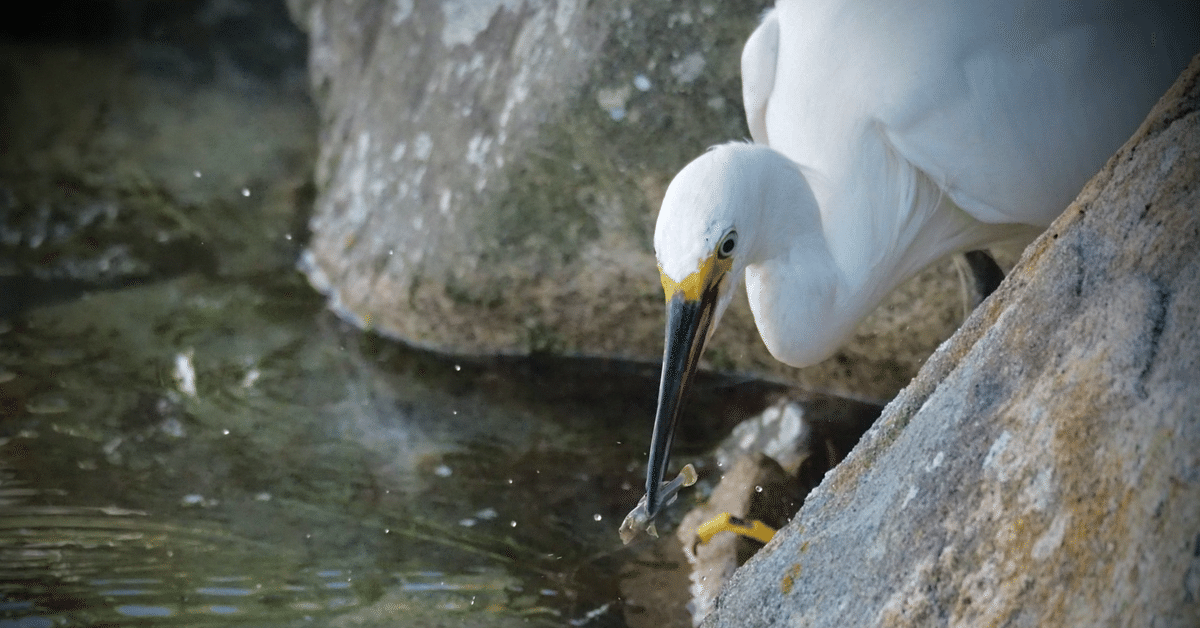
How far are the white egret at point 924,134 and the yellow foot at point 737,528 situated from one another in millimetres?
281

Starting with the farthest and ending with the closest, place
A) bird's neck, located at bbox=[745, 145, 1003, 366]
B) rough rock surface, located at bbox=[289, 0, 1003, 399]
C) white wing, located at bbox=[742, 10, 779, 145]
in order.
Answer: rough rock surface, located at bbox=[289, 0, 1003, 399]
white wing, located at bbox=[742, 10, 779, 145]
bird's neck, located at bbox=[745, 145, 1003, 366]

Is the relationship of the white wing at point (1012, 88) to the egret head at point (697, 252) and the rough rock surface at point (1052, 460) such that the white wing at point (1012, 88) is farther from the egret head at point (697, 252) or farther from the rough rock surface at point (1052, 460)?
the rough rock surface at point (1052, 460)

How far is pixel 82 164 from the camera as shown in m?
4.31

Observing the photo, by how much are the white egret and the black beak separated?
36mm

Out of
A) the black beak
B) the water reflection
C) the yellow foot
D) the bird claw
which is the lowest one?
the water reflection

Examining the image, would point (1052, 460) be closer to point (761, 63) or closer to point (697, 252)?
point (697, 252)

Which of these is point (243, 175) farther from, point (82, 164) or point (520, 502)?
point (520, 502)

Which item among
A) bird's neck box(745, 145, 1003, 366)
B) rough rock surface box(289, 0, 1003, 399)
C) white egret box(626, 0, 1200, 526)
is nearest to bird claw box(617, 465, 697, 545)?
white egret box(626, 0, 1200, 526)

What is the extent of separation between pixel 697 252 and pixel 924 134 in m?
0.70

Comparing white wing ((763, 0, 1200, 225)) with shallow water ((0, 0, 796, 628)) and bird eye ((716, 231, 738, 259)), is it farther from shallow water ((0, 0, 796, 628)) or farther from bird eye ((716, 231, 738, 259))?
shallow water ((0, 0, 796, 628))

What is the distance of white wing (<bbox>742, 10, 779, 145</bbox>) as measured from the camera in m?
2.68

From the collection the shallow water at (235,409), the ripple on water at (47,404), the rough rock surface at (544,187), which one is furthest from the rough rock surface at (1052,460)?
the ripple on water at (47,404)

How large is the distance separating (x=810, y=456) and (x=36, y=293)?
8.80 feet

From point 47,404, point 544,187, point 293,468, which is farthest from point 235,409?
point 544,187
